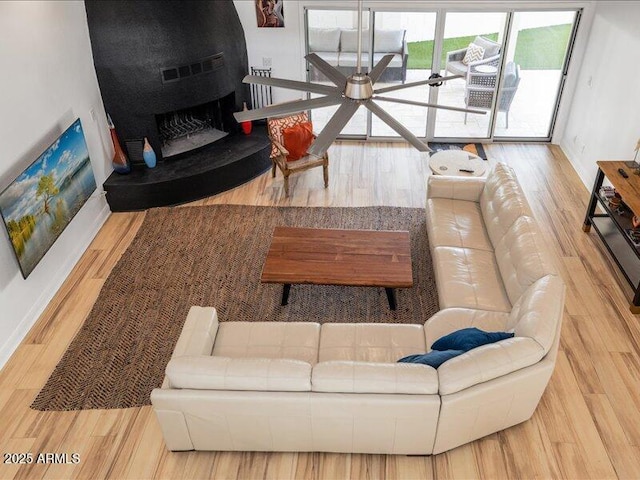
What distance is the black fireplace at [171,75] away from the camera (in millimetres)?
5484

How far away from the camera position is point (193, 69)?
588cm

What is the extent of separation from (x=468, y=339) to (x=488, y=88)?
4812mm

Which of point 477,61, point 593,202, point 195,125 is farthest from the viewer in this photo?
point 477,61

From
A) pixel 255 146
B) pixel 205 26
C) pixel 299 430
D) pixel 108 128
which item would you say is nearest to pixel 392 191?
pixel 255 146

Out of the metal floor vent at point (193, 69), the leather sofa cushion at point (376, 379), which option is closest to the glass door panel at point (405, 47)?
the metal floor vent at point (193, 69)

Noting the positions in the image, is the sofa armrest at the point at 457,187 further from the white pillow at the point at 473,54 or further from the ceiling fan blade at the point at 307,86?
the white pillow at the point at 473,54

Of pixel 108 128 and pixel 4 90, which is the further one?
pixel 108 128

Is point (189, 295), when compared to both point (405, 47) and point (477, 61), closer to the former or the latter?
point (405, 47)

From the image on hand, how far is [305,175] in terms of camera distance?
21.8 ft

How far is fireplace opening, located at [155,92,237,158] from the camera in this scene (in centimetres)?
650

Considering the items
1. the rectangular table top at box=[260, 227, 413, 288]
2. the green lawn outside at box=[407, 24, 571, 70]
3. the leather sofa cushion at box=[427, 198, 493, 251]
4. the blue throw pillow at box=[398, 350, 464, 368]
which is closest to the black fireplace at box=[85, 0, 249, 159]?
the rectangular table top at box=[260, 227, 413, 288]

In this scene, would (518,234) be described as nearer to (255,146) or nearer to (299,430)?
(299,430)

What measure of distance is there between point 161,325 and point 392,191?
311cm

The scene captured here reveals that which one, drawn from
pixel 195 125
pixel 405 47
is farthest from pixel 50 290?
pixel 405 47
